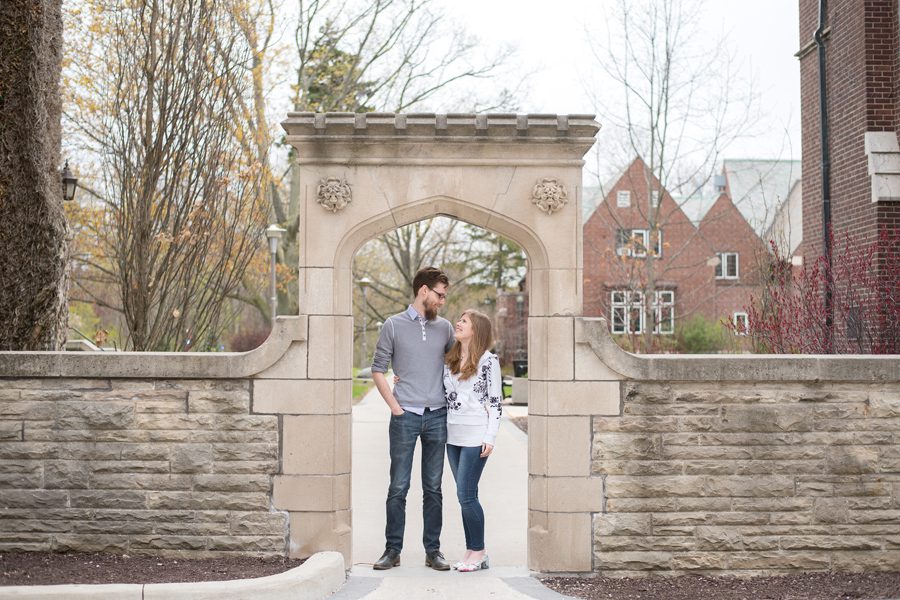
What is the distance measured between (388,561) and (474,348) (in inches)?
69.3

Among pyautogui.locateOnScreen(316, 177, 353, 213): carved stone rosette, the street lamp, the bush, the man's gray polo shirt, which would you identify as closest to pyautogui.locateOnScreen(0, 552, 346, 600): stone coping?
the man's gray polo shirt

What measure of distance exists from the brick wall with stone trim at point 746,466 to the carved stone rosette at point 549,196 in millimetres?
951

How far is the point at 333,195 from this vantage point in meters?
6.86

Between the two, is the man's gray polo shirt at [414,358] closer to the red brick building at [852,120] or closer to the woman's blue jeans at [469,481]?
the woman's blue jeans at [469,481]

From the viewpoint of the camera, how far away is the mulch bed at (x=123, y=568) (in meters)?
5.97

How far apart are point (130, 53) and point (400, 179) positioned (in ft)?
16.3

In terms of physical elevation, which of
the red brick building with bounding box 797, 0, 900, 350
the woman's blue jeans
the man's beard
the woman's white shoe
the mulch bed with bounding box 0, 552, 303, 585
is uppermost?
the red brick building with bounding box 797, 0, 900, 350

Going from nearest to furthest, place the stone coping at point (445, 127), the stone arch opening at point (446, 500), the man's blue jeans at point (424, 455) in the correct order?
the man's blue jeans at point (424, 455)
the stone coping at point (445, 127)
the stone arch opening at point (446, 500)

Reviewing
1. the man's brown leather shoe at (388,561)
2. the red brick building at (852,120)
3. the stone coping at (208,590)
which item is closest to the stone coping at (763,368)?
the man's brown leather shoe at (388,561)

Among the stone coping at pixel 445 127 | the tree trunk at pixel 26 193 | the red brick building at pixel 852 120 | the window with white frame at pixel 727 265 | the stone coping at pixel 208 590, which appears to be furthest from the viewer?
the window with white frame at pixel 727 265

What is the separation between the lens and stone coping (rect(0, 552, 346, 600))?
550 cm

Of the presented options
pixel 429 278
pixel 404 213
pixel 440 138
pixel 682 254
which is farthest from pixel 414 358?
pixel 682 254

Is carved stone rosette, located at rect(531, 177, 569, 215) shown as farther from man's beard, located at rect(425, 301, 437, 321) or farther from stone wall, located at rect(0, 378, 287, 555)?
stone wall, located at rect(0, 378, 287, 555)

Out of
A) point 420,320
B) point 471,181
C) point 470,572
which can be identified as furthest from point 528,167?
point 470,572
